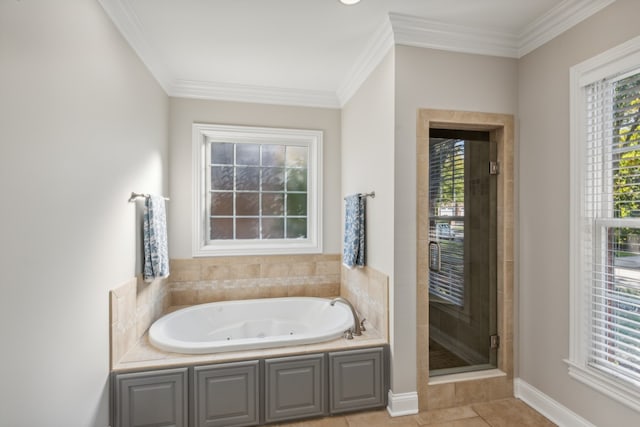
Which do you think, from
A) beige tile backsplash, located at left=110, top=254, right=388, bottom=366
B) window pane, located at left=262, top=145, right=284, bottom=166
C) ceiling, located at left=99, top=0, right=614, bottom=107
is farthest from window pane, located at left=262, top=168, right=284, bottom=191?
ceiling, located at left=99, top=0, right=614, bottom=107

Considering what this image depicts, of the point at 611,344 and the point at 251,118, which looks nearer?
the point at 611,344

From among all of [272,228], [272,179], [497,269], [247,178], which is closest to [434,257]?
[497,269]

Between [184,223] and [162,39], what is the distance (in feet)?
5.10

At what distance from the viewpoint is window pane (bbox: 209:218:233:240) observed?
10.7ft

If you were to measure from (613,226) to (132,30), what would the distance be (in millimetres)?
3038

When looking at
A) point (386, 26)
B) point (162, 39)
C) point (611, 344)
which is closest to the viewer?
point (611, 344)

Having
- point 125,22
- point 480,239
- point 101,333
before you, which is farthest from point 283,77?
point 101,333

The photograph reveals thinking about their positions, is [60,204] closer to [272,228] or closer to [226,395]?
[226,395]

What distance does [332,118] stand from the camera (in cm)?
335

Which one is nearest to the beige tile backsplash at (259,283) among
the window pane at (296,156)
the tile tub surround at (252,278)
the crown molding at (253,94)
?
the tile tub surround at (252,278)

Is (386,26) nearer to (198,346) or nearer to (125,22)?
(125,22)

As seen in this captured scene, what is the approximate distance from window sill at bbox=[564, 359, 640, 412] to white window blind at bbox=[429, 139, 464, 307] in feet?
2.42

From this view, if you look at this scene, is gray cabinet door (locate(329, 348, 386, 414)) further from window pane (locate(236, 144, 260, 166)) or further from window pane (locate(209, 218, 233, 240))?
window pane (locate(236, 144, 260, 166))

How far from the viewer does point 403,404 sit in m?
2.12
